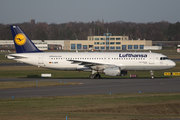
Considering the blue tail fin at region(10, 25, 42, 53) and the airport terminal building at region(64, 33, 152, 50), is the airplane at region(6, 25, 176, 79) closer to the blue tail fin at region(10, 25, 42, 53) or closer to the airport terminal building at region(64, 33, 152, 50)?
the blue tail fin at region(10, 25, 42, 53)

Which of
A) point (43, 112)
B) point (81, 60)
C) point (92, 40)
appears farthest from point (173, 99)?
point (92, 40)

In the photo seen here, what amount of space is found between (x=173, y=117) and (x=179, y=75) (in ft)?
97.4

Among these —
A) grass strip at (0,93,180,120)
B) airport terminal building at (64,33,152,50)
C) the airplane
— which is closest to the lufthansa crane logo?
the airplane

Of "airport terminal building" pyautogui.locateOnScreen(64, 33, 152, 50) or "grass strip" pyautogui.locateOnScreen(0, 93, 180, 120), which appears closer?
"grass strip" pyautogui.locateOnScreen(0, 93, 180, 120)

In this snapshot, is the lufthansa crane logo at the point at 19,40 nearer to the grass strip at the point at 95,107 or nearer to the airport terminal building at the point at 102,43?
the grass strip at the point at 95,107

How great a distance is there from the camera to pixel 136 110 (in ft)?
73.6

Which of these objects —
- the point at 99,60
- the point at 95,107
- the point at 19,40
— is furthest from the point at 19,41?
the point at 95,107

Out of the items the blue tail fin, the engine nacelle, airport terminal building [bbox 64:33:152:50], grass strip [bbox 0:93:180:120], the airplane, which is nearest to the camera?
grass strip [bbox 0:93:180:120]

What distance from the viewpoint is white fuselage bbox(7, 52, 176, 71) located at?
4359 cm

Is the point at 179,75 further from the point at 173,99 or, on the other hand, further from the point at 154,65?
the point at 173,99

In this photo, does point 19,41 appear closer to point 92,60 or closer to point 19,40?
point 19,40

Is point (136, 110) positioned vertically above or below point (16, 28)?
below

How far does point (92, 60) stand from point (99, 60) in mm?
1212

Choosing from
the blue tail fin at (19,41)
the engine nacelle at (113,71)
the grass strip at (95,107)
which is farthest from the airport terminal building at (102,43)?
the grass strip at (95,107)
